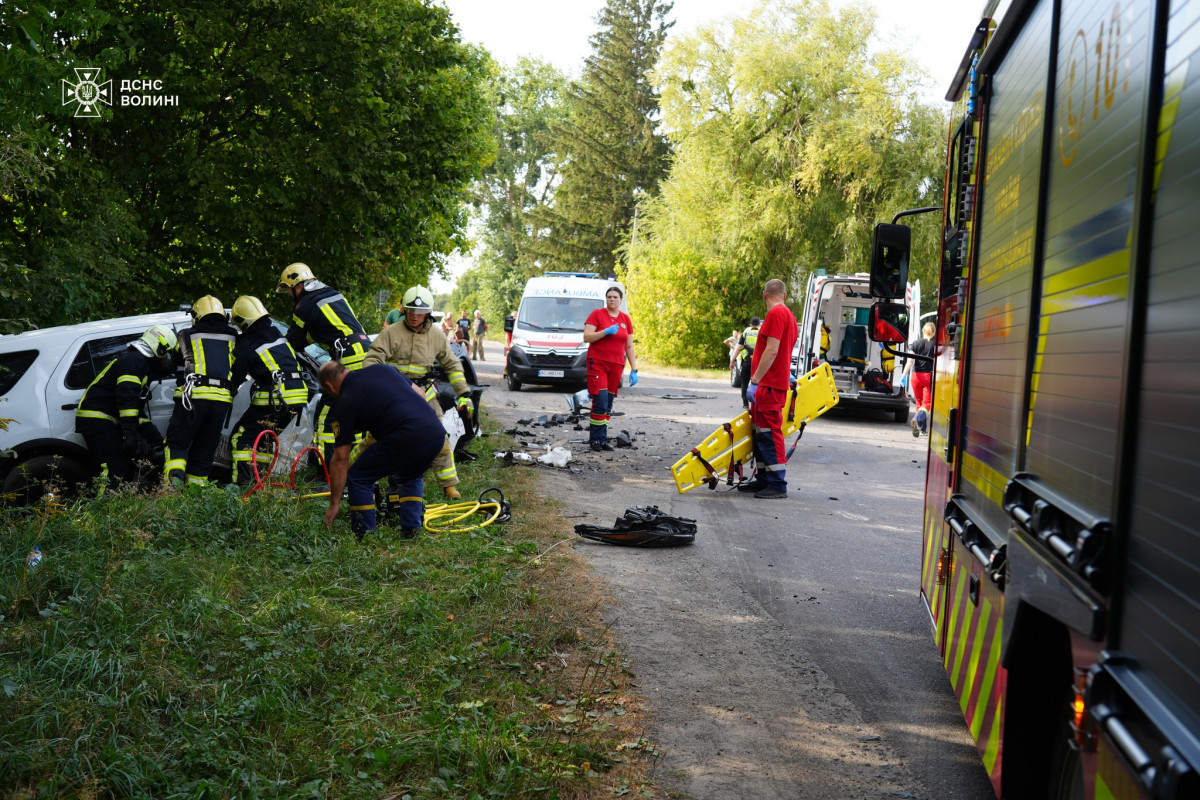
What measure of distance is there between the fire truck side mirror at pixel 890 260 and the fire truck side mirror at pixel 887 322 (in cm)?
7

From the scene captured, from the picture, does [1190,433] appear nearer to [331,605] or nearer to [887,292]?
[887,292]

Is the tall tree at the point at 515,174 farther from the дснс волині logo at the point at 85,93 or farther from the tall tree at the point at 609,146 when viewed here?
the дснс волині logo at the point at 85,93

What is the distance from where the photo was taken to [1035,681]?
2701mm

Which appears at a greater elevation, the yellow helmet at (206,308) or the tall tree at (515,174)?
the tall tree at (515,174)

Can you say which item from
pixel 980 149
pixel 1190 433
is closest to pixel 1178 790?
pixel 1190 433

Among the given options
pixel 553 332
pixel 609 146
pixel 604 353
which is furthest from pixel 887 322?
pixel 609 146

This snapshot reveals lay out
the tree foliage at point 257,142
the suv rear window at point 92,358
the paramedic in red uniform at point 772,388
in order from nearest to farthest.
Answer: the suv rear window at point 92,358
the paramedic in red uniform at point 772,388
the tree foliage at point 257,142

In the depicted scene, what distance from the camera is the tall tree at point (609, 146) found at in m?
51.9

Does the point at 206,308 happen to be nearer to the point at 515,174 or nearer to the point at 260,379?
the point at 260,379

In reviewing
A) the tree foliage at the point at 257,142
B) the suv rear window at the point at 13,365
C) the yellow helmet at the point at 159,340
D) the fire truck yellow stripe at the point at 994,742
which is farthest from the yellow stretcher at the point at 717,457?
the fire truck yellow stripe at the point at 994,742

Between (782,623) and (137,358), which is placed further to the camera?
(137,358)

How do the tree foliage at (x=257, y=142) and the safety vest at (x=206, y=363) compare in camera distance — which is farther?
the tree foliage at (x=257, y=142)

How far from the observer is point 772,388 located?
9352 mm

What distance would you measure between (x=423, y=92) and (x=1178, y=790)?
14195 mm
